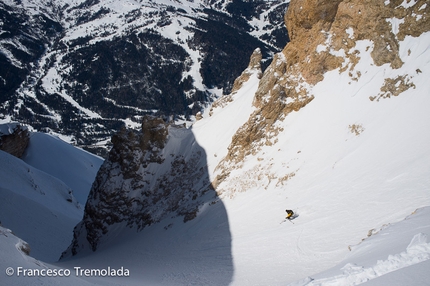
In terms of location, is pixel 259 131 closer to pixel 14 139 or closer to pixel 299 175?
→ pixel 299 175

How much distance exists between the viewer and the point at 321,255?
43.8 feet

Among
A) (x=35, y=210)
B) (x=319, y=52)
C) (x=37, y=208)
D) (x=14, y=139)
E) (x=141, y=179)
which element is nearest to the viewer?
(x=319, y=52)

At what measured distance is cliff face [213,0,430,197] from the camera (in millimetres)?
20391

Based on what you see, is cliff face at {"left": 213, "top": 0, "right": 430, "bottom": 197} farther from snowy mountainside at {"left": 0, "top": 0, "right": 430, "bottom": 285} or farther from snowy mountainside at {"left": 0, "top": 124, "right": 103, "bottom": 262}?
snowy mountainside at {"left": 0, "top": 124, "right": 103, "bottom": 262}

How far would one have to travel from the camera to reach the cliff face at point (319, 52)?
2039 cm

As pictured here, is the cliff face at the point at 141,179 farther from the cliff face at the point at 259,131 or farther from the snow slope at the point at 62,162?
the snow slope at the point at 62,162

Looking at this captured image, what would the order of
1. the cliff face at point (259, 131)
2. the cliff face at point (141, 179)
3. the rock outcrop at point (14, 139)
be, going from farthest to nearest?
the rock outcrop at point (14, 139), the cliff face at point (141, 179), the cliff face at point (259, 131)

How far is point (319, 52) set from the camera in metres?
23.7

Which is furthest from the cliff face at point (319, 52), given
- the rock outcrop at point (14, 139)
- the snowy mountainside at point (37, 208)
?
the rock outcrop at point (14, 139)

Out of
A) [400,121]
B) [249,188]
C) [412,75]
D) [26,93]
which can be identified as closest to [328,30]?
[412,75]

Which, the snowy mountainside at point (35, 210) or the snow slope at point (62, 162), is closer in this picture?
the snowy mountainside at point (35, 210)

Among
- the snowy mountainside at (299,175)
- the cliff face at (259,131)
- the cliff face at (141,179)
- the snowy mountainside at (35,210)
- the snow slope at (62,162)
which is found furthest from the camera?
the snow slope at (62,162)

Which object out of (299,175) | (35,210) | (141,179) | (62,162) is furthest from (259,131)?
(62,162)

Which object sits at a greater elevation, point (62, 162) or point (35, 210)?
point (62, 162)
